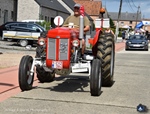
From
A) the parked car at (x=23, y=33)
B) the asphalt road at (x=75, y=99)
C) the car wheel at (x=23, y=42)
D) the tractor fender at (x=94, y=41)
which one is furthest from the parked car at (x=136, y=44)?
the tractor fender at (x=94, y=41)

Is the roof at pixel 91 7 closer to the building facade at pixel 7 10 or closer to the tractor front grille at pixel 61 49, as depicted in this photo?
the building facade at pixel 7 10

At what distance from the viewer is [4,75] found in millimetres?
10789

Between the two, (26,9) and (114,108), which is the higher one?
(26,9)

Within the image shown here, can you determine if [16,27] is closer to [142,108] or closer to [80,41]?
[80,41]

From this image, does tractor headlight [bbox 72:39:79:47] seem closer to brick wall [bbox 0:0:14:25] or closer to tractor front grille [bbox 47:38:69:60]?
tractor front grille [bbox 47:38:69:60]

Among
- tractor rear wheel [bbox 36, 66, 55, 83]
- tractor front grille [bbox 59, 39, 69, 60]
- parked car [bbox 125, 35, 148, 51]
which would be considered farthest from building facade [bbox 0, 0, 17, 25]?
tractor front grille [bbox 59, 39, 69, 60]

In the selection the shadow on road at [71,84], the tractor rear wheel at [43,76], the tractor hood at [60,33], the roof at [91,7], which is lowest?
the shadow on road at [71,84]

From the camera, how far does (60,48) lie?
7770 mm

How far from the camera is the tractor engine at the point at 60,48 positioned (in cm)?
773

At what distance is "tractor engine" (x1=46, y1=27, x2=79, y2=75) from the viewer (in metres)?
7.73

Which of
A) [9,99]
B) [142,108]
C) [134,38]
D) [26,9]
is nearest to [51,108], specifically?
[9,99]

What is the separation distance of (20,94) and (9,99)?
0.56 m

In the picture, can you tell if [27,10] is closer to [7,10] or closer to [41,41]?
[7,10]

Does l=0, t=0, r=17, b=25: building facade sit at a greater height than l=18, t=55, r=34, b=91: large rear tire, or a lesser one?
greater
